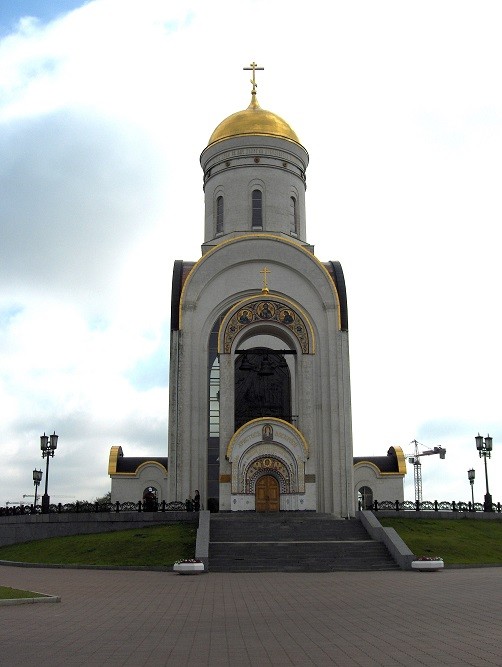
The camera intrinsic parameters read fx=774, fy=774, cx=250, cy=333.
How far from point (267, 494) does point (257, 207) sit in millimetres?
11214

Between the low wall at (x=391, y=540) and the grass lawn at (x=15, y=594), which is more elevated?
the low wall at (x=391, y=540)

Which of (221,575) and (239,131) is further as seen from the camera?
(239,131)

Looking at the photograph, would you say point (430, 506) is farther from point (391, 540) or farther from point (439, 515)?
point (391, 540)

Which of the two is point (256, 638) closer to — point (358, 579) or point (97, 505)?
point (358, 579)

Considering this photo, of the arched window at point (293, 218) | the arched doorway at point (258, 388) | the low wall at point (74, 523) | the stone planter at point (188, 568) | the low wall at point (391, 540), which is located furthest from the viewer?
the arched window at point (293, 218)

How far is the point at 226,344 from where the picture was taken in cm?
2395

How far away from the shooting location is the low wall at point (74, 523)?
71.4ft

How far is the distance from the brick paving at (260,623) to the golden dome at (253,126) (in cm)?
1911

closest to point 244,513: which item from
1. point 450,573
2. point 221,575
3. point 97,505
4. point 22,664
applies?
point 97,505

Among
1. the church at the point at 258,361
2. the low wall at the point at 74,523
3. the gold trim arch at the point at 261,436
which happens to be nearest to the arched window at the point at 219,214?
the church at the point at 258,361

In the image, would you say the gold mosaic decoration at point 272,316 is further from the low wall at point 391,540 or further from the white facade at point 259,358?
the low wall at point 391,540

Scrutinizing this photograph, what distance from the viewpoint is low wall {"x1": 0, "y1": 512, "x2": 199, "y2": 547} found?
856 inches

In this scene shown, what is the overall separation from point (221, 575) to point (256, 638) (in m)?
8.07

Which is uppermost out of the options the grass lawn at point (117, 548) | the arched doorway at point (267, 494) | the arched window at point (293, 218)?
the arched window at point (293, 218)
